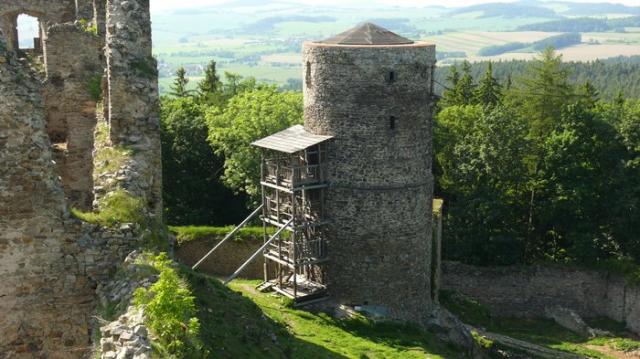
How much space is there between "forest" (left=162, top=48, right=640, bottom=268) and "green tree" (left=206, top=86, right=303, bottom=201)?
2.1 inches

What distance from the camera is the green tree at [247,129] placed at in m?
31.9

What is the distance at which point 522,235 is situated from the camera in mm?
32844

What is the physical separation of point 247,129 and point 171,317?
963 inches

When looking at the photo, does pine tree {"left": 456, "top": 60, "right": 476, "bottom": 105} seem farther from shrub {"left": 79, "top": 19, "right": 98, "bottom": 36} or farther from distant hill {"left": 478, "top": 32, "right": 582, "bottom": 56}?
distant hill {"left": 478, "top": 32, "right": 582, "bottom": 56}

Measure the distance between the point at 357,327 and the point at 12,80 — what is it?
15.4 meters

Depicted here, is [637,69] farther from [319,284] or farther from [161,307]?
[161,307]

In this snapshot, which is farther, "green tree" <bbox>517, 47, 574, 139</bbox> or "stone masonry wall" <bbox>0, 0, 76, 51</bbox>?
"green tree" <bbox>517, 47, 574, 139</bbox>

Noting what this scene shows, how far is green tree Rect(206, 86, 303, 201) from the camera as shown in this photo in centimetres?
3194

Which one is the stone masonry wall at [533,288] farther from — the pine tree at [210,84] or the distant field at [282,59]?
the distant field at [282,59]

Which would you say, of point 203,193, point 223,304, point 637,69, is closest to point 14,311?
point 223,304

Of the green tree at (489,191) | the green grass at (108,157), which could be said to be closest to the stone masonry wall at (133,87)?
the green grass at (108,157)

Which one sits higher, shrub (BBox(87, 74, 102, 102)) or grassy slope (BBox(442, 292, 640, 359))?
shrub (BBox(87, 74, 102, 102))

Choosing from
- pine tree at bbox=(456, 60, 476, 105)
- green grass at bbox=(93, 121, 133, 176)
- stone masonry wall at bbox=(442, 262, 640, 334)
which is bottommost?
stone masonry wall at bbox=(442, 262, 640, 334)

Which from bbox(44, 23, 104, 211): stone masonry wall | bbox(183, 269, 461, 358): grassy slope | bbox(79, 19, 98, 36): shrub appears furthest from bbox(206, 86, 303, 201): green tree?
bbox(44, 23, 104, 211): stone masonry wall
